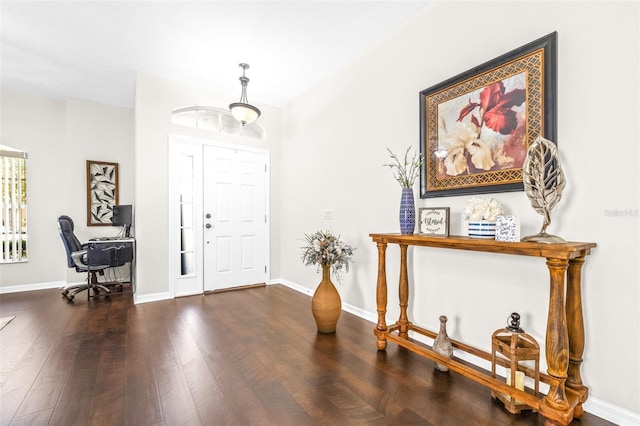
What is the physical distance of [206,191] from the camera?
4.12 metres

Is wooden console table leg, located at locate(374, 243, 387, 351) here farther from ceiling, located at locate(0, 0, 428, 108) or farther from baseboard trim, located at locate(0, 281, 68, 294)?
Result: baseboard trim, located at locate(0, 281, 68, 294)

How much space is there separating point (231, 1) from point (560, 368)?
3.39 m

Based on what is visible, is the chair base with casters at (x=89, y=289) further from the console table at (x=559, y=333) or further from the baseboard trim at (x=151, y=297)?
the console table at (x=559, y=333)

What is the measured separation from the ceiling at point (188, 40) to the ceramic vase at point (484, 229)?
1995mm

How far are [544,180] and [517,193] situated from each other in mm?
322

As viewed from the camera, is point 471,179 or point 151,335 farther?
point 151,335

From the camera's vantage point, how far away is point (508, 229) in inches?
65.9

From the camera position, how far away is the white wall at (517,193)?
1.52 metres

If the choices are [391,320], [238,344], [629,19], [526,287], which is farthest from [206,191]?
[629,19]

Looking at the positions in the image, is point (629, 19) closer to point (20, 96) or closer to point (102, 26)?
point (102, 26)

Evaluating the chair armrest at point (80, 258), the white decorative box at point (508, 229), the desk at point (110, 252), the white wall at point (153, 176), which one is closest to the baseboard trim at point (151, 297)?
the white wall at point (153, 176)

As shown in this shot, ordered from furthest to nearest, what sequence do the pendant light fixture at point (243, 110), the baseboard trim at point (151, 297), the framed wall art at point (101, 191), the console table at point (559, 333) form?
the framed wall art at point (101, 191), the baseboard trim at point (151, 297), the pendant light fixture at point (243, 110), the console table at point (559, 333)

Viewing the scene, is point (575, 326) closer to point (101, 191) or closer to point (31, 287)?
point (101, 191)

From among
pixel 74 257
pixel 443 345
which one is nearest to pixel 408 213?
pixel 443 345
